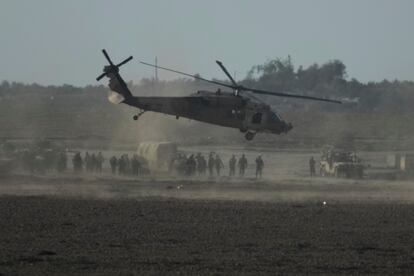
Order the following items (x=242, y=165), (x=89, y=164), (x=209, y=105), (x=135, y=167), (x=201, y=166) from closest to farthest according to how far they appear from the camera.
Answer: (x=209, y=105) < (x=135, y=167) < (x=201, y=166) < (x=242, y=165) < (x=89, y=164)

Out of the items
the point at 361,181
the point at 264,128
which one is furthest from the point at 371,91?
the point at 264,128

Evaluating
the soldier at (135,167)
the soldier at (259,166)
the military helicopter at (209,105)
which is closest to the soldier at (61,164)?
the soldier at (135,167)

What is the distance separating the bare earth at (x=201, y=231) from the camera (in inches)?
978

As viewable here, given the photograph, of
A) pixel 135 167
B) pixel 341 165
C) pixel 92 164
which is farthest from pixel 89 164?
pixel 341 165

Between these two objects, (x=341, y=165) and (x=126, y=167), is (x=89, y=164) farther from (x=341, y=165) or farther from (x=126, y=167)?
(x=341, y=165)

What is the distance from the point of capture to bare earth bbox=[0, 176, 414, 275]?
81.5ft

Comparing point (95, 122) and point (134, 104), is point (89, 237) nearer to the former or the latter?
point (134, 104)

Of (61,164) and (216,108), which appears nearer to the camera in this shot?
(216,108)

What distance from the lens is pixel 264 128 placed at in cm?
4644

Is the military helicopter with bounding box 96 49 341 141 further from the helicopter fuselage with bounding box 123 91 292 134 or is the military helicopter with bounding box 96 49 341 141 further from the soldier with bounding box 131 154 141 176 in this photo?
the soldier with bounding box 131 154 141 176

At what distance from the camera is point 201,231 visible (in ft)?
103

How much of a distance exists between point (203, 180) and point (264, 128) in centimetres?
1285

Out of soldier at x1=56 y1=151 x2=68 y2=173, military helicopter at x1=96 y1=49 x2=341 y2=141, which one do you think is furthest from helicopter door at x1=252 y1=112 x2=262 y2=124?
soldier at x1=56 y1=151 x2=68 y2=173

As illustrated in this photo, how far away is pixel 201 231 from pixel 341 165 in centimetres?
3314
